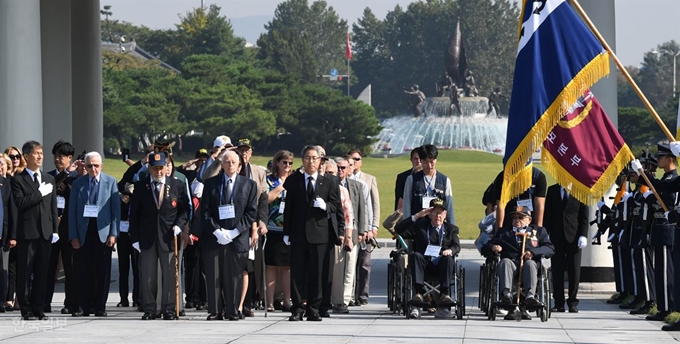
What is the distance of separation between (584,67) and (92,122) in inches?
592

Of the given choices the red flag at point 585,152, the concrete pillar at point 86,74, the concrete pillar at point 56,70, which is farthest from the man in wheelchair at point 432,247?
the concrete pillar at point 86,74

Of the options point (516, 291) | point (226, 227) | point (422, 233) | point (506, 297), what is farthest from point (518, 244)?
point (226, 227)

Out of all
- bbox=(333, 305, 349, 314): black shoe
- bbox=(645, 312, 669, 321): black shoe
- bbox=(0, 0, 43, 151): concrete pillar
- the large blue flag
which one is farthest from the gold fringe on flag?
bbox=(0, 0, 43, 151): concrete pillar

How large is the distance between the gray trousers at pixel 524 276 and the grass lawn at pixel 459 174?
18.1m

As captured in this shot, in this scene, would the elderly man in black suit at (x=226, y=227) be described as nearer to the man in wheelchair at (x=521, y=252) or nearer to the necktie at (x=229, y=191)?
the necktie at (x=229, y=191)

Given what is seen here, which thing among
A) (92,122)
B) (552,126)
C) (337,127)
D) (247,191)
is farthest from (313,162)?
(337,127)

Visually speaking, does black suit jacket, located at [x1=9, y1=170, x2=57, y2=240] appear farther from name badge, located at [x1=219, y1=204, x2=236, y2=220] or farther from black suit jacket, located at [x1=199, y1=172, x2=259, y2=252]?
name badge, located at [x1=219, y1=204, x2=236, y2=220]

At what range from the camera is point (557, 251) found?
15.7 meters

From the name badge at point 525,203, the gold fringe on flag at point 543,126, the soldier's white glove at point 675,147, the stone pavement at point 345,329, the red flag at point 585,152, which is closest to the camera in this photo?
the stone pavement at point 345,329

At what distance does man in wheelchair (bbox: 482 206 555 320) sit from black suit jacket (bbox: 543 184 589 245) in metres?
1.02

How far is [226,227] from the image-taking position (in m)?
13.8

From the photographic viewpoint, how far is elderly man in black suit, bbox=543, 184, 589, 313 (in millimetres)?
15523

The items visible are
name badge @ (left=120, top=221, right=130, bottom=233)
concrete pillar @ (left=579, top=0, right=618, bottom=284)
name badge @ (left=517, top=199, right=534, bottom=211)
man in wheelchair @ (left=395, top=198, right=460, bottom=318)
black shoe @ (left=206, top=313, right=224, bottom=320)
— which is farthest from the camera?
concrete pillar @ (left=579, top=0, right=618, bottom=284)

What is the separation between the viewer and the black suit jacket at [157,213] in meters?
13.9
